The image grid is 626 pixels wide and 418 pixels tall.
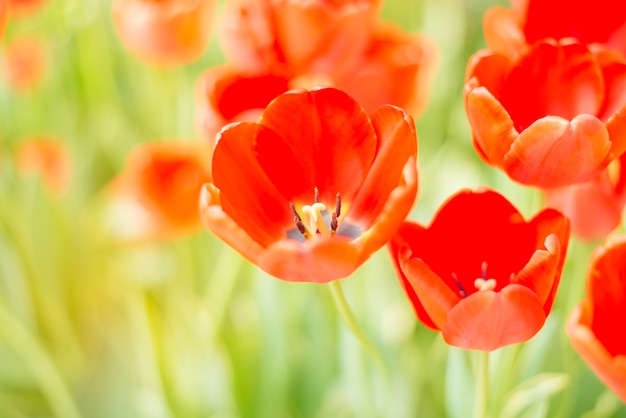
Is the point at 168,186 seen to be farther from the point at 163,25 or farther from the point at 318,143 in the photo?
the point at 318,143

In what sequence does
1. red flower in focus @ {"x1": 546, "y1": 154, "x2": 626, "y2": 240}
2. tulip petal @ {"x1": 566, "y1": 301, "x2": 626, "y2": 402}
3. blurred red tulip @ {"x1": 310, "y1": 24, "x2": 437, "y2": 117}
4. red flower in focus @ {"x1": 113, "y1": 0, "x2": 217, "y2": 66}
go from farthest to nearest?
red flower in focus @ {"x1": 113, "y1": 0, "x2": 217, "y2": 66}
blurred red tulip @ {"x1": 310, "y1": 24, "x2": 437, "y2": 117}
red flower in focus @ {"x1": 546, "y1": 154, "x2": 626, "y2": 240}
tulip petal @ {"x1": 566, "y1": 301, "x2": 626, "y2": 402}

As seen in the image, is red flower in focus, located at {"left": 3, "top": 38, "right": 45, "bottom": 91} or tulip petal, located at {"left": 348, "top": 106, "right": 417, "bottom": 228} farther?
red flower in focus, located at {"left": 3, "top": 38, "right": 45, "bottom": 91}

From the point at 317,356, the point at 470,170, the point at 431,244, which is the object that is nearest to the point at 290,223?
the point at 431,244

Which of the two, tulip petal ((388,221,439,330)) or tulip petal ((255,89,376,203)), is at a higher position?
tulip petal ((255,89,376,203))

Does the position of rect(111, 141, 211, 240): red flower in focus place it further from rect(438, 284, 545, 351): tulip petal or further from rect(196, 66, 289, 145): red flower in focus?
rect(438, 284, 545, 351): tulip petal

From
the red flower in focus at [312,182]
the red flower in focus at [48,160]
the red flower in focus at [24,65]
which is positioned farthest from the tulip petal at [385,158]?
the red flower in focus at [24,65]

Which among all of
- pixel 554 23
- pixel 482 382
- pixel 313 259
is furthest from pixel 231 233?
pixel 554 23

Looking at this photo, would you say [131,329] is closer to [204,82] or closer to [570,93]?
[204,82]

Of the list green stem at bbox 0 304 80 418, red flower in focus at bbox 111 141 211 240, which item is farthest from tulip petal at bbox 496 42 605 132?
green stem at bbox 0 304 80 418
